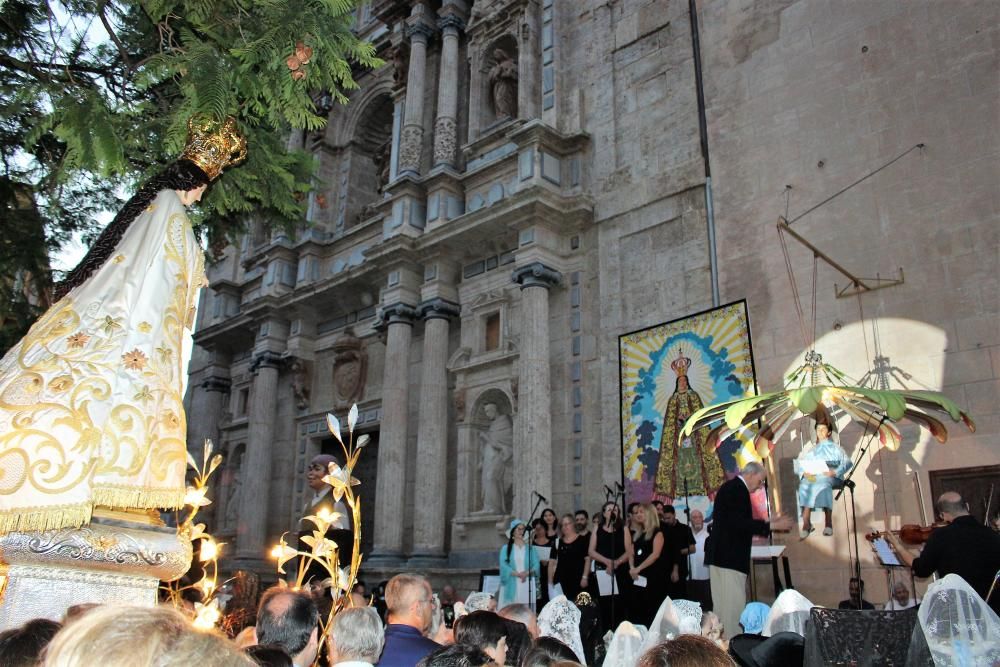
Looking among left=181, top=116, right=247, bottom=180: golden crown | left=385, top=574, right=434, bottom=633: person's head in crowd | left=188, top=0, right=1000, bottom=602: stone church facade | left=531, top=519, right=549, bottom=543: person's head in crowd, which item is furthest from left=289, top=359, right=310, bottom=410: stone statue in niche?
left=385, top=574, right=434, bottom=633: person's head in crowd

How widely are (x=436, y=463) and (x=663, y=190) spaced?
653 centimetres

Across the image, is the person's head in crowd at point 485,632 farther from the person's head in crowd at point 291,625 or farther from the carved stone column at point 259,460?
the carved stone column at point 259,460

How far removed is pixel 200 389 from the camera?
75.4 ft

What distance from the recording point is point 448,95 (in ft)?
58.4

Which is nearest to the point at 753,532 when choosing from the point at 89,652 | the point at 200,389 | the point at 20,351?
the point at 20,351

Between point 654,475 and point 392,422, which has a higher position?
point 392,422

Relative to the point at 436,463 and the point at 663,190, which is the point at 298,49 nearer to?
the point at 663,190

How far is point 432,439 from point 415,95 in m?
8.16

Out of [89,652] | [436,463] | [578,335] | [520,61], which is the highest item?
[520,61]

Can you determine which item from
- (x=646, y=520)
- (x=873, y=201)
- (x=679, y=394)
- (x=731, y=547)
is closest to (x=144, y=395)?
(x=731, y=547)

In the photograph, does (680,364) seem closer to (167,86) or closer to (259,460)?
(167,86)

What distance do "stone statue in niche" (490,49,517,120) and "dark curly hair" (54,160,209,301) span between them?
1407cm

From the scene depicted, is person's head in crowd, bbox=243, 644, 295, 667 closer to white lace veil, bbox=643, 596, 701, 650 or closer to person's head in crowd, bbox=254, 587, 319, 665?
person's head in crowd, bbox=254, 587, 319, 665

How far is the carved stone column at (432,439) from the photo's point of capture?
574 inches
